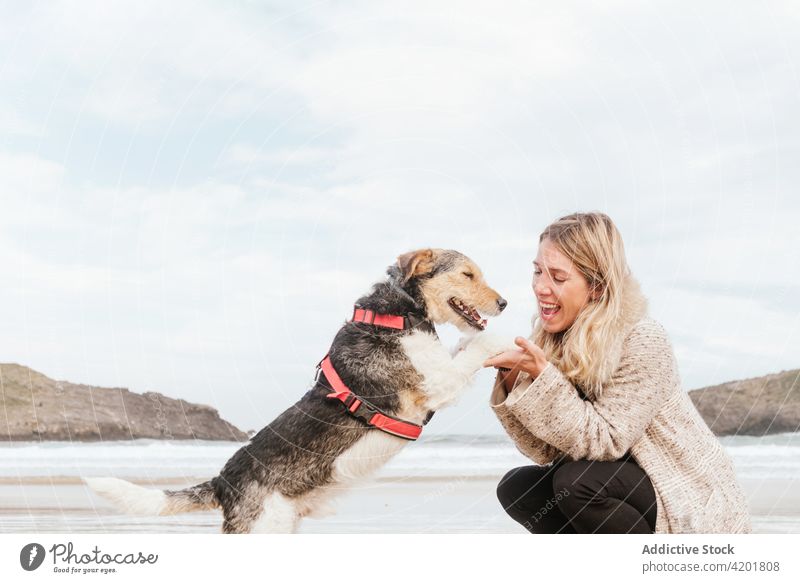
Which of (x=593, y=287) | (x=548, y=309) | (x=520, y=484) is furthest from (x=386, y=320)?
(x=520, y=484)

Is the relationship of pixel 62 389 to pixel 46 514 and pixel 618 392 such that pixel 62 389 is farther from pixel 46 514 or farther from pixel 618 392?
pixel 618 392

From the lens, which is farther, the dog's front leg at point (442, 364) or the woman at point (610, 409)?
the dog's front leg at point (442, 364)

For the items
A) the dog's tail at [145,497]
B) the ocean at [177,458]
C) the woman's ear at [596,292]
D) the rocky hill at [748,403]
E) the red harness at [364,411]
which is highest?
the woman's ear at [596,292]

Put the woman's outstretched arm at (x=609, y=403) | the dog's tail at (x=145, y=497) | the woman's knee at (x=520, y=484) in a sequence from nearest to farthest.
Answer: the dog's tail at (x=145, y=497), the woman's outstretched arm at (x=609, y=403), the woman's knee at (x=520, y=484)

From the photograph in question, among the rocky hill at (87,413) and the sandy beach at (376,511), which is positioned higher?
the rocky hill at (87,413)

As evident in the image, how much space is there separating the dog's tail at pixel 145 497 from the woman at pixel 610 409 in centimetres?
164

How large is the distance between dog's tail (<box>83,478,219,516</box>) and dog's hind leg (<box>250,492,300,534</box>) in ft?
0.98

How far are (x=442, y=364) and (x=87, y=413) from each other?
399cm

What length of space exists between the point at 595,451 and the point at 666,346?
0.66 meters

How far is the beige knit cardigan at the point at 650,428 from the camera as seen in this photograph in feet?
12.9

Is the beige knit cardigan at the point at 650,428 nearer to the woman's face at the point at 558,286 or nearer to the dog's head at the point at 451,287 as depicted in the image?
the woman's face at the point at 558,286
